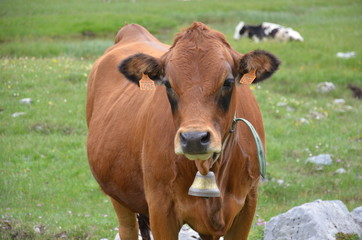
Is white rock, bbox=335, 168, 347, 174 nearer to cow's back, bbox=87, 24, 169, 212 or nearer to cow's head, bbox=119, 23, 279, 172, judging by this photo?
cow's back, bbox=87, 24, 169, 212

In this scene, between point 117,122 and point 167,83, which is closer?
point 167,83

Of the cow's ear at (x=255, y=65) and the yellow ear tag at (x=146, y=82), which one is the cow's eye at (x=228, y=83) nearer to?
the cow's ear at (x=255, y=65)

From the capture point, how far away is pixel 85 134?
12.8m

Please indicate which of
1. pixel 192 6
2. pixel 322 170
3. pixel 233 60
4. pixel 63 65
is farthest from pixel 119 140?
pixel 192 6

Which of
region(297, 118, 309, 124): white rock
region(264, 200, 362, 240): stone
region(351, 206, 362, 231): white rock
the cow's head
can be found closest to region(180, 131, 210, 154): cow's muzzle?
the cow's head

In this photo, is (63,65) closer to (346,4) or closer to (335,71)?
(335,71)

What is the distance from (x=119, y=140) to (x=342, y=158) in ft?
20.4

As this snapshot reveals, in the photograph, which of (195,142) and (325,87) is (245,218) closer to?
(195,142)

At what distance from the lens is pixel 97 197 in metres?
10.0

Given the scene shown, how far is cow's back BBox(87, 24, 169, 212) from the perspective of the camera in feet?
18.8

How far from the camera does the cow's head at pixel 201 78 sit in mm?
4113

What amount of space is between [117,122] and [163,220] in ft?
5.49

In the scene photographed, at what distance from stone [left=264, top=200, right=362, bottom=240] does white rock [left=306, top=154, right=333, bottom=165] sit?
4086 millimetres

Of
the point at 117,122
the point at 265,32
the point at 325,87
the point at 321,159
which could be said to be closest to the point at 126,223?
the point at 117,122
